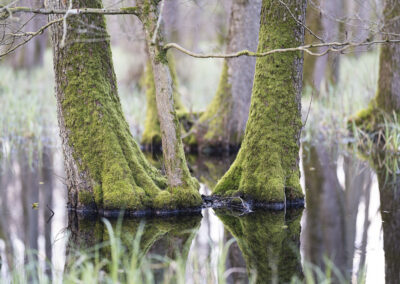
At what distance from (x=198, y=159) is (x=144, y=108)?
2674 millimetres

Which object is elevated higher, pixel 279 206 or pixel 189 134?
pixel 189 134

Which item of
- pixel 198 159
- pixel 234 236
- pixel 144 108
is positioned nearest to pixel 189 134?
pixel 198 159

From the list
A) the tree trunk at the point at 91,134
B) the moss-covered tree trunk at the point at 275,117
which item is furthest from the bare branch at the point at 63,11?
the moss-covered tree trunk at the point at 275,117

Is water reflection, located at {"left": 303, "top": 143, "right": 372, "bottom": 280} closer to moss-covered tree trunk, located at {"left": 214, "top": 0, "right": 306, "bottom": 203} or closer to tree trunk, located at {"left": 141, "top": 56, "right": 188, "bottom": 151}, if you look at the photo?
moss-covered tree trunk, located at {"left": 214, "top": 0, "right": 306, "bottom": 203}

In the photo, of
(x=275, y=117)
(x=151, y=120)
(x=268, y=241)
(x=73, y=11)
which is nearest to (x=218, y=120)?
(x=151, y=120)

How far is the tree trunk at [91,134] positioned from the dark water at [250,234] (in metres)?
0.29

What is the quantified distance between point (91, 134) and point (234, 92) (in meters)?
4.73

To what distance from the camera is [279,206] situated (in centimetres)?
651

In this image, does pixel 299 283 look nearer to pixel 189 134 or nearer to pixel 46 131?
pixel 189 134

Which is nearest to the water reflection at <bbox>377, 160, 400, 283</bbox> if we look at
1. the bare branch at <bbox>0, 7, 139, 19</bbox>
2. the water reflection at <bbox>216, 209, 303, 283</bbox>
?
the water reflection at <bbox>216, 209, 303, 283</bbox>

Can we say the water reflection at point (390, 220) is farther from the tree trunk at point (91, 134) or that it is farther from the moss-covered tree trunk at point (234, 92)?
the moss-covered tree trunk at point (234, 92)

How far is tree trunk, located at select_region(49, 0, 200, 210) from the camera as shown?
623cm

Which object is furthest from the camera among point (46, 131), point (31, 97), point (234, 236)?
point (31, 97)

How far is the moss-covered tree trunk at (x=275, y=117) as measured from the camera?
6414mm
